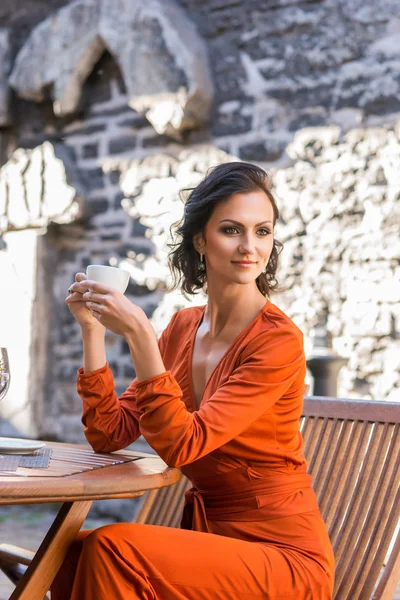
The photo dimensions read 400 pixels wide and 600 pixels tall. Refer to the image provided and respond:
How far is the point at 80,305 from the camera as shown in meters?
2.08

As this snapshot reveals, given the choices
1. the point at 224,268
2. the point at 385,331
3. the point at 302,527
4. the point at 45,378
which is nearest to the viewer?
the point at 302,527

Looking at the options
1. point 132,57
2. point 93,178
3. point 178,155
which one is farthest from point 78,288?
point 93,178

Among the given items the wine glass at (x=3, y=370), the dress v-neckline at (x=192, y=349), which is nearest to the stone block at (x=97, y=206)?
the dress v-neckline at (x=192, y=349)

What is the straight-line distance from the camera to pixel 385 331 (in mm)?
3977

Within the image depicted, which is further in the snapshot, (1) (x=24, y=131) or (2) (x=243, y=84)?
(1) (x=24, y=131)

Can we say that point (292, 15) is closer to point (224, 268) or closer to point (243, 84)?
point (243, 84)

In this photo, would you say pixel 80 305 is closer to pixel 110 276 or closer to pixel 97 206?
pixel 110 276

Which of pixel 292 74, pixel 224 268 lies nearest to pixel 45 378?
Answer: pixel 292 74

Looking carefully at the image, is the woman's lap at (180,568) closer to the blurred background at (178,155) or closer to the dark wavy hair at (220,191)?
the dark wavy hair at (220,191)

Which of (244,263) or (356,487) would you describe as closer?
(244,263)

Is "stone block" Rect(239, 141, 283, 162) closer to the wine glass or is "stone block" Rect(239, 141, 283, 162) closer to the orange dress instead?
the orange dress

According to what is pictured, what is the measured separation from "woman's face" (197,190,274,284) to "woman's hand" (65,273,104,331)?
32 centimetres

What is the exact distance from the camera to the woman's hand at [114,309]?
1856mm

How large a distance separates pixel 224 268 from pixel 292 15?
2.67 m
